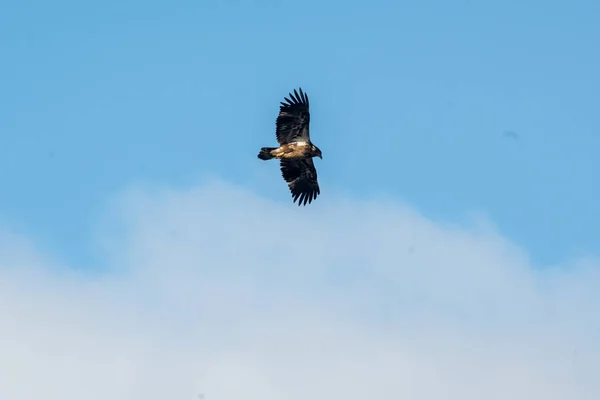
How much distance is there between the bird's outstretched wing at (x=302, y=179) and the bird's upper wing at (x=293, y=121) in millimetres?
2081

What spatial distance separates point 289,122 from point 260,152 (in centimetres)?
213

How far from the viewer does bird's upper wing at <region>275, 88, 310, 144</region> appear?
9669 cm

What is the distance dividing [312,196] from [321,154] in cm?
266

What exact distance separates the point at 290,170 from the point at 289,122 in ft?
10.9

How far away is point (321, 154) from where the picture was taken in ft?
323

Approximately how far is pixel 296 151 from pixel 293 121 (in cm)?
171

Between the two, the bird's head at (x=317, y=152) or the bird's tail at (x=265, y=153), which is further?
the bird's head at (x=317, y=152)

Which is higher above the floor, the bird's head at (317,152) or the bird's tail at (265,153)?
the bird's head at (317,152)

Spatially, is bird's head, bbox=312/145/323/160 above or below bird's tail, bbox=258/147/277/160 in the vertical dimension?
above

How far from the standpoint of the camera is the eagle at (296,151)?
96.8m

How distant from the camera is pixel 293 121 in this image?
9706 centimetres

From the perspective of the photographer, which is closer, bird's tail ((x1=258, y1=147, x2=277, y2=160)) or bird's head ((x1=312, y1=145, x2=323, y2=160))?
bird's tail ((x1=258, y1=147, x2=277, y2=160))

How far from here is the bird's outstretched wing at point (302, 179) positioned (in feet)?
326

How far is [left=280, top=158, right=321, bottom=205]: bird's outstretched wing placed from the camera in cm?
9938
